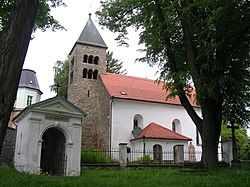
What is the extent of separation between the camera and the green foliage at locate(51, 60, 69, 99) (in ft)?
138

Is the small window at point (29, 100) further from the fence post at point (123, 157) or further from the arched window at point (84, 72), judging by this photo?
the fence post at point (123, 157)

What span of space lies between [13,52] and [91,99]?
27588 mm

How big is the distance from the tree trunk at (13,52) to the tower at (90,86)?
78.6ft

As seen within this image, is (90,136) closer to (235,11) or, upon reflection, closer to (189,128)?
(189,128)

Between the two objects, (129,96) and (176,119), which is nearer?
(129,96)

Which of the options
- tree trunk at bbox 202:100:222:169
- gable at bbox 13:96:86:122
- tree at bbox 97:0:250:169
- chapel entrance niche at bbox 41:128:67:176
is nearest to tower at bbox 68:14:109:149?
chapel entrance niche at bbox 41:128:67:176

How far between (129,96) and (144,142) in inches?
208

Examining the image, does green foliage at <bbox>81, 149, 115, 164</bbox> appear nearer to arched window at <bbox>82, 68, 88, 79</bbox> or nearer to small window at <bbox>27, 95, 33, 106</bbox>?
arched window at <bbox>82, 68, 88, 79</bbox>

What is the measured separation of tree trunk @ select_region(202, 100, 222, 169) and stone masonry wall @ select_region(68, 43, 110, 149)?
1562cm

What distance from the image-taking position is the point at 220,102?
1505cm

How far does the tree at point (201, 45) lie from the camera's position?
13.4 metres

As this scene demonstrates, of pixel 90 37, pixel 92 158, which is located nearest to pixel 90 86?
pixel 90 37

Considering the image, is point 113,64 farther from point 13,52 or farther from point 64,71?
point 13,52

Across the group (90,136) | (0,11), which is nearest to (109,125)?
(90,136)
